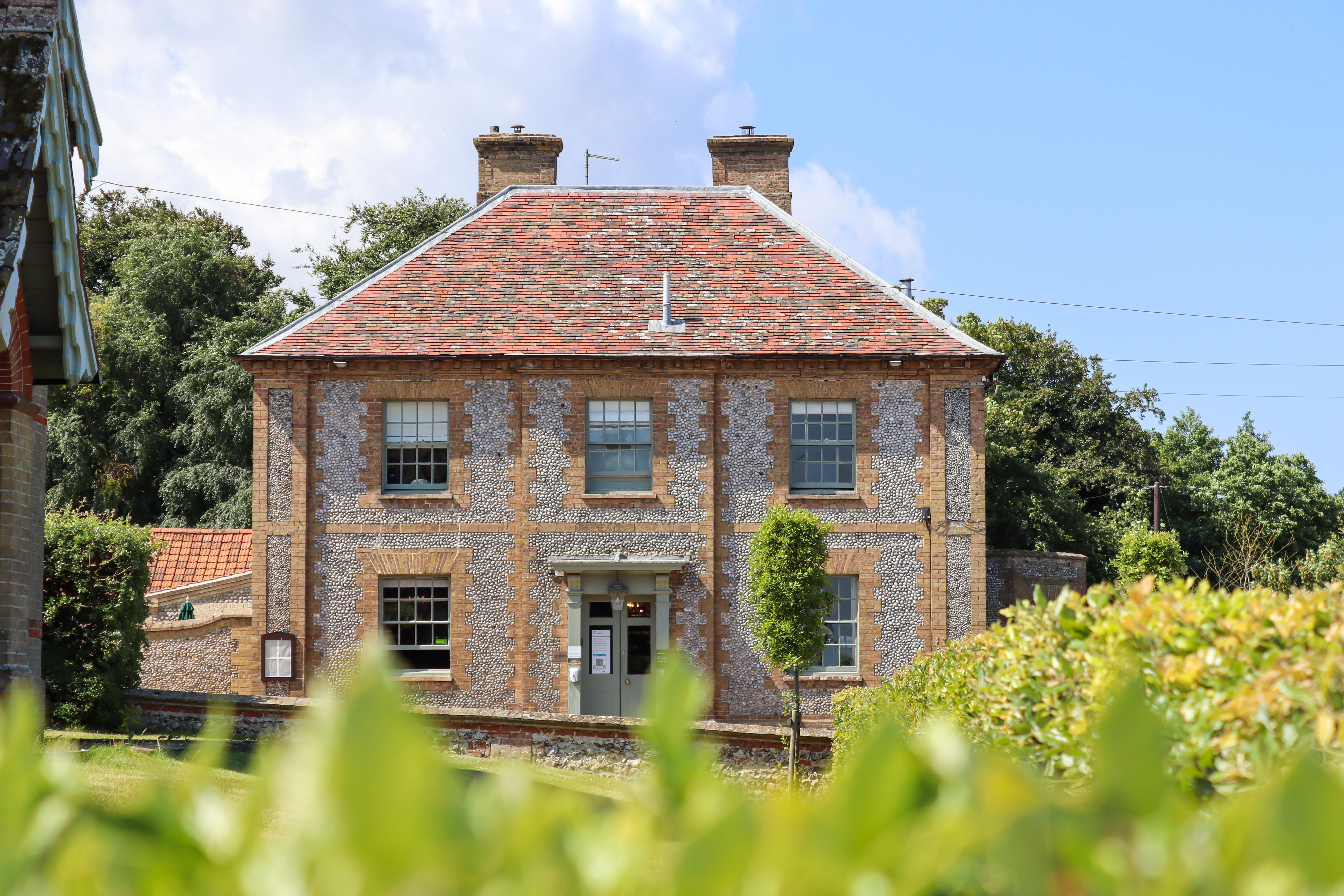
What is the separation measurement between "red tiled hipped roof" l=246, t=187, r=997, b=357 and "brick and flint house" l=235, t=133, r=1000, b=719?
0.12m

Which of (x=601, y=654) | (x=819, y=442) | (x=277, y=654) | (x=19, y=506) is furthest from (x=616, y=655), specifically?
(x=19, y=506)

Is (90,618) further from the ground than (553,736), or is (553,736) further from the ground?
(90,618)

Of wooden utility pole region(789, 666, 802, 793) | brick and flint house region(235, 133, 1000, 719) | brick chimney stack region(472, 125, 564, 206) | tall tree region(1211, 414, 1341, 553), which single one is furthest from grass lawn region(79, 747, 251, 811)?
tall tree region(1211, 414, 1341, 553)

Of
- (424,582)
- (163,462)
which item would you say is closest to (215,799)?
(424,582)

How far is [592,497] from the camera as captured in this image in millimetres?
20281

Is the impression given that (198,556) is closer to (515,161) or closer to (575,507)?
(575,507)

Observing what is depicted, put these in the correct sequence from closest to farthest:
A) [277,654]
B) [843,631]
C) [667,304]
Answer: [277,654], [843,631], [667,304]

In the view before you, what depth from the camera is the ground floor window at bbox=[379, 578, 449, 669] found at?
2023 centimetres

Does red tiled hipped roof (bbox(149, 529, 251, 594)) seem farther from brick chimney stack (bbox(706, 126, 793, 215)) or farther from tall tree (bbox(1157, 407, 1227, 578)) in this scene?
tall tree (bbox(1157, 407, 1227, 578))

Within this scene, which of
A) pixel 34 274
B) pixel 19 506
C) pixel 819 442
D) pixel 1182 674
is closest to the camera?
pixel 1182 674

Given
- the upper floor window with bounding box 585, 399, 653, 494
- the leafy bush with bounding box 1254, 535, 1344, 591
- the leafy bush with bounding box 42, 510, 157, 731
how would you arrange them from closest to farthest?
the leafy bush with bounding box 42, 510, 157, 731 → the upper floor window with bounding box 585, 399, 653, 494 → the leafy bush with bounding box 1254, 535, 1344, 591

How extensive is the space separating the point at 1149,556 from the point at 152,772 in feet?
82.5

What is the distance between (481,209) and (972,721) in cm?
1892

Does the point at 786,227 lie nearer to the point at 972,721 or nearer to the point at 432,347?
the point at 432,347
